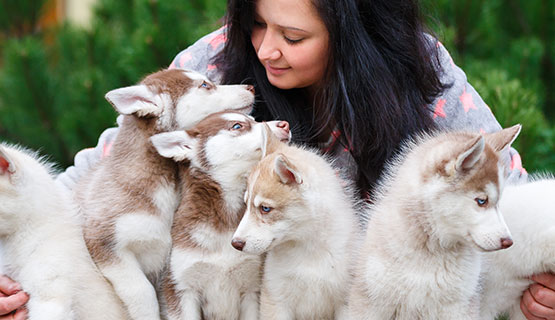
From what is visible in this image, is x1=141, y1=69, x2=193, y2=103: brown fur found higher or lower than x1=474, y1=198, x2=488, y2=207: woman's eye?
higher

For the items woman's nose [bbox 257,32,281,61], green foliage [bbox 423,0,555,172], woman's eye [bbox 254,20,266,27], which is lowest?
green foliage [bbox 423,0,555,172]

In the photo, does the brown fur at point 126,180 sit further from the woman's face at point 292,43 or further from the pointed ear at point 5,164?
the woman's face at point 292,43

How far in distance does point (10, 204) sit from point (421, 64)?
1.82m

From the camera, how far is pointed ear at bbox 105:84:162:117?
9.48ft

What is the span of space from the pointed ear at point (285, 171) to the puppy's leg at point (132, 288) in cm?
69

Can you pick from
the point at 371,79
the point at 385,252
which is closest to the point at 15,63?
the point at 371,79

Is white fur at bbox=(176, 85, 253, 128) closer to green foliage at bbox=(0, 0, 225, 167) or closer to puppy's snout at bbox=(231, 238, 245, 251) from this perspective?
puppy's snout at bbox=(231, 238, 245, 251)

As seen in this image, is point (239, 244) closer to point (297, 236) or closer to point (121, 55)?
point (297, 236)

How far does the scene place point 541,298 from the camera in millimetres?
2697

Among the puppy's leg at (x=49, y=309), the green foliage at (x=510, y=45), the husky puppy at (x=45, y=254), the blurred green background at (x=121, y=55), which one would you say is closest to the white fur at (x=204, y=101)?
the husky puppy at (x=45, y=254)

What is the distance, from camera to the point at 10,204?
2730 millimetres

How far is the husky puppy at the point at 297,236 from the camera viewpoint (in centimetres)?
260

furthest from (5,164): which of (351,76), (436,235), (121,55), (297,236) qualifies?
Result: (121,55)

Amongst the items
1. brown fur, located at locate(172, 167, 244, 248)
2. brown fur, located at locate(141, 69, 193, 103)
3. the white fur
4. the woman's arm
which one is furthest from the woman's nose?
the woman's arm
